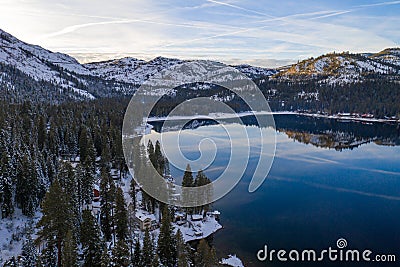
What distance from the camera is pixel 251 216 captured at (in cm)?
3875

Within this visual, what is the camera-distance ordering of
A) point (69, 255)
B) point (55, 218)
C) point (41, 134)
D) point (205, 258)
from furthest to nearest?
point (41, 134) < point (55, 218) < point (205, 258) < point (69, 255)

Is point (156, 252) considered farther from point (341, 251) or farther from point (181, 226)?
point (341, 251)

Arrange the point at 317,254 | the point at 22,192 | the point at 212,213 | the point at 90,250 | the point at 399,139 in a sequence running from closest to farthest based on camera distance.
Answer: the point at 90,250
the point at 317,254
the point at 22,192
the point at 212,213
the point at 399,139

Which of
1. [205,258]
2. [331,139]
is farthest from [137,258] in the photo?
[331,139]

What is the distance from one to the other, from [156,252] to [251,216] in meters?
14.9

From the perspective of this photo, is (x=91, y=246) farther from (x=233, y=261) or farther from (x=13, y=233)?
(x=233, y=261)

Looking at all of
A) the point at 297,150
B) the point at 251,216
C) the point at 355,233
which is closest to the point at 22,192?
the point at 251,216

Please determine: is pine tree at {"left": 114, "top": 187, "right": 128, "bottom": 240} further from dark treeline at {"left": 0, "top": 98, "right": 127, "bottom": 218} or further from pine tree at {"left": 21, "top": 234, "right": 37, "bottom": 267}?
dark treeline at {"left": 0, "top": 98, "right": 127, "bottom": 218}

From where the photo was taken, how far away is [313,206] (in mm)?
42594

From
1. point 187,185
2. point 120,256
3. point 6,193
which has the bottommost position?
point 120,256

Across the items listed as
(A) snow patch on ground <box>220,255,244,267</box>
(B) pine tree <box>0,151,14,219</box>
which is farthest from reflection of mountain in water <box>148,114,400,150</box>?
(B) pine tree <box>0,151,14,219</box>

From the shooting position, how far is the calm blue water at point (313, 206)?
33094 millimetres

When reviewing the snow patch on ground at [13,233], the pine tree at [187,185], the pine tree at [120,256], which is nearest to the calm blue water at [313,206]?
the pine tree at [187,185]

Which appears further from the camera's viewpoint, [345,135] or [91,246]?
[345,135]
